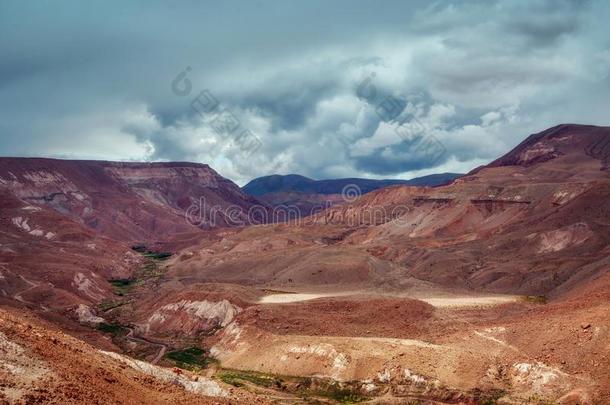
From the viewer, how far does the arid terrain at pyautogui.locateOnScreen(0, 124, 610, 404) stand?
28.3 m

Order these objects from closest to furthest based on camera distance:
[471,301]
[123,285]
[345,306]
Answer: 1. [345,306]
2. [471,301]
3. [123,285]

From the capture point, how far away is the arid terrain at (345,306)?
28328 mm

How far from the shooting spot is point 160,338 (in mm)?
59812

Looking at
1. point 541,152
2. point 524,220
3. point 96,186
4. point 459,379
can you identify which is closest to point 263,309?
point 459,379

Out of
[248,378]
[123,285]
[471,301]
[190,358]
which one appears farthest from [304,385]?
[123,285]

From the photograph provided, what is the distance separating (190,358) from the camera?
2007 inches

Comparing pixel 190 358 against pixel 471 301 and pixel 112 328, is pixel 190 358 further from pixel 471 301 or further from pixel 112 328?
pixel 471 301

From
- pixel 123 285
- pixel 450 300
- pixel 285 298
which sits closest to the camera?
pixel 450 300

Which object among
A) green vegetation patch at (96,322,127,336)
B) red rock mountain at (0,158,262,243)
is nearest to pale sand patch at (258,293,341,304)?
green vegetation patch at (96,322,127,336)

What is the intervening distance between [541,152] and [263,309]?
4982 inches

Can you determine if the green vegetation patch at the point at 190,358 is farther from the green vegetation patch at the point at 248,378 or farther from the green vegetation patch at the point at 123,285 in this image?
the green vegetation patch at the point at 123,285

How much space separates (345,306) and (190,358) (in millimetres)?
14376

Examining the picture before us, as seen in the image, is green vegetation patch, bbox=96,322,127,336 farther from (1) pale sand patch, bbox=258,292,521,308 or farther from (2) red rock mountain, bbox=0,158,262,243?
(2) red rock mountain, bbox=0,158,262,243

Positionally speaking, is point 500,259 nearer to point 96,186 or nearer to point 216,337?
point 216,337
